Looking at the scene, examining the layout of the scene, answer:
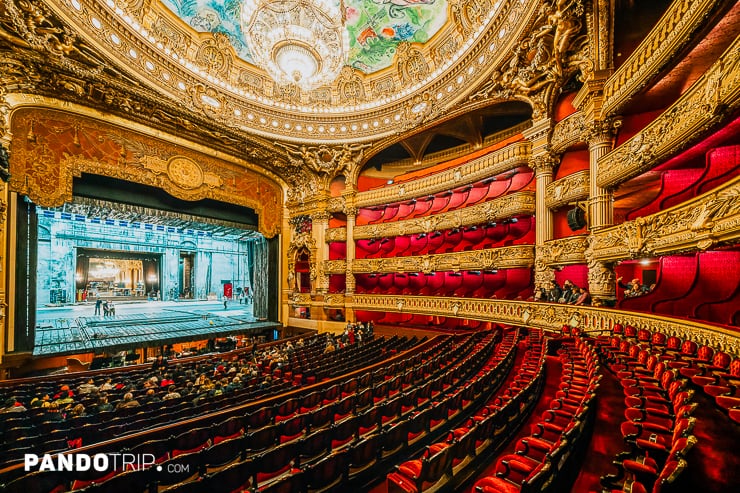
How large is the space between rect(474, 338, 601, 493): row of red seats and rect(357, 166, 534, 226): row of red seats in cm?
841

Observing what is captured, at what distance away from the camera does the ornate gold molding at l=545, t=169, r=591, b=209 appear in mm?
7816

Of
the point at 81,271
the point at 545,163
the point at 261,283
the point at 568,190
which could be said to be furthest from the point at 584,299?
the point at 81,271

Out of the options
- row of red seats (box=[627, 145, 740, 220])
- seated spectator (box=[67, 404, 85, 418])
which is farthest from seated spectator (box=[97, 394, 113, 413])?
row of red seats (box=[627, 145, 740, 220])

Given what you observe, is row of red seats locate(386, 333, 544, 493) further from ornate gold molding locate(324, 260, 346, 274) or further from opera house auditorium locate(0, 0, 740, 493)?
ornate gold molding locate(324, 260, 346, 274)

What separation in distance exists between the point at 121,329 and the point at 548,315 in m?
14.4

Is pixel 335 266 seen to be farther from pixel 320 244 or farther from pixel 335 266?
pixel 320 244

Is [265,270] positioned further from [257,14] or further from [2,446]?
[2,446]

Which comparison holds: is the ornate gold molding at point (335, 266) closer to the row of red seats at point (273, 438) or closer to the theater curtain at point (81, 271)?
the row of red seats at point (273, 438)

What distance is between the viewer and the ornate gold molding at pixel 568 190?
782cm

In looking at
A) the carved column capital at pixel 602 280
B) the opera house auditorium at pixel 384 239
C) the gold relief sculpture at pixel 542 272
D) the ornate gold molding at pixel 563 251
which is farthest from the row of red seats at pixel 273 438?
the gold relief sculpture at pixel 542 272

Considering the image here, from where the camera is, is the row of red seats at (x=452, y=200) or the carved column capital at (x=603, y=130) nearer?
the carved column capital at (x=603, y=130)

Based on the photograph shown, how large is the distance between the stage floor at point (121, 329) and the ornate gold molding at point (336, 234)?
4.98m

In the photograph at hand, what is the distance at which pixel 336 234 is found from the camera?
15.0m

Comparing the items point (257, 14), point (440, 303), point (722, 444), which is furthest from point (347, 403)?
point (257, 14)
